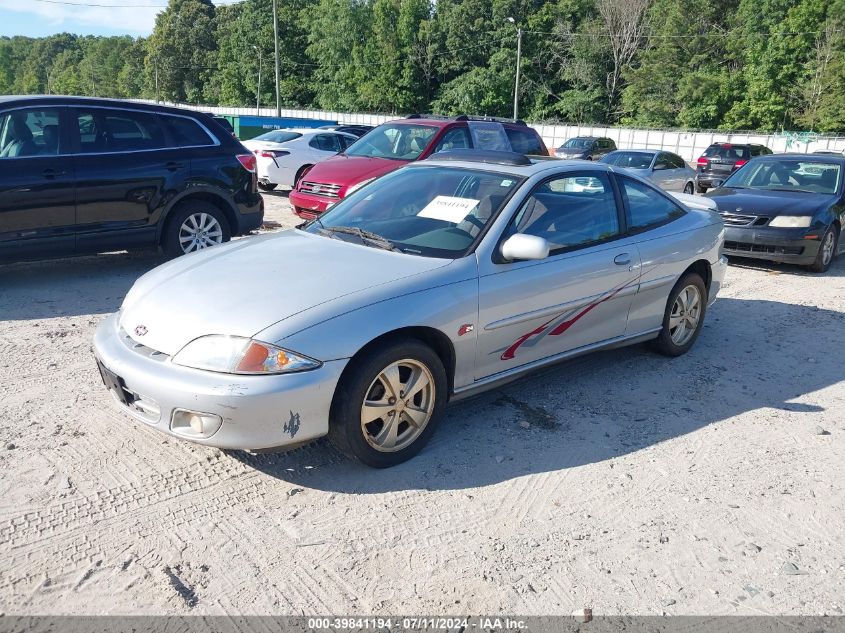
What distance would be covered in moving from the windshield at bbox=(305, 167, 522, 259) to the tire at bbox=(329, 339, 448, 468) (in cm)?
70

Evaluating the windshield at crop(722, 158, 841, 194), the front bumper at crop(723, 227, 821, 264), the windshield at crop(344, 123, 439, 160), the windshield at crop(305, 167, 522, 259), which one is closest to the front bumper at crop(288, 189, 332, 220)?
the windshield at crop(344, 123, 439, 160)

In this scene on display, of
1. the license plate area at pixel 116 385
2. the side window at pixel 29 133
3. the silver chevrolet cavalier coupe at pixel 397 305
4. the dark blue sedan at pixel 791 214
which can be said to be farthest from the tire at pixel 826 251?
the side window at pixel 29 133

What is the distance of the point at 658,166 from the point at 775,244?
8058mm

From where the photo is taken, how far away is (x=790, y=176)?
10.4m

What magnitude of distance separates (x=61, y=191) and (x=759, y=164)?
31.0 ft

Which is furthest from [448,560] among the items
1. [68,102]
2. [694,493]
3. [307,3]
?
[307,3]

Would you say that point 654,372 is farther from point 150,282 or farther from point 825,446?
point 150,282

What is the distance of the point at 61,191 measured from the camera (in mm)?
6680

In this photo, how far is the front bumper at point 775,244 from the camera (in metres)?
9.06

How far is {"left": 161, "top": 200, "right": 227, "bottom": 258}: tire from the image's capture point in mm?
7570

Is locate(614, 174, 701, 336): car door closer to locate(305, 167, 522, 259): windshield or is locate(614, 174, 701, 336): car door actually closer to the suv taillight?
locate(305, 167, 522, 259): windshield

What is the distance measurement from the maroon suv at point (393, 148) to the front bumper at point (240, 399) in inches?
257

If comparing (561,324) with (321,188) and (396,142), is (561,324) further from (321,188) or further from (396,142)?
(396,142)

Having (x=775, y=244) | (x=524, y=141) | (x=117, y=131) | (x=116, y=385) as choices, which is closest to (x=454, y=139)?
(x=524, y=141)
